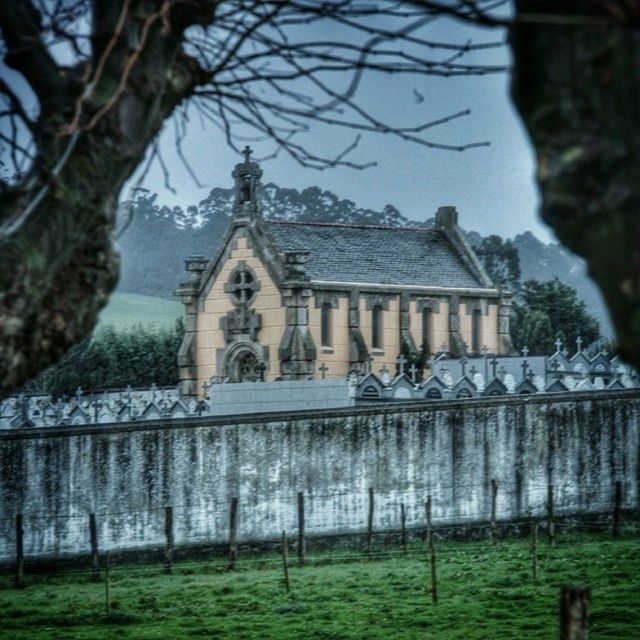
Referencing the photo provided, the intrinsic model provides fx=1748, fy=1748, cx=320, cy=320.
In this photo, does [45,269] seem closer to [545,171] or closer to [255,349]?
[545,171]

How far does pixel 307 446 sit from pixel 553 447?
4885 millimetres

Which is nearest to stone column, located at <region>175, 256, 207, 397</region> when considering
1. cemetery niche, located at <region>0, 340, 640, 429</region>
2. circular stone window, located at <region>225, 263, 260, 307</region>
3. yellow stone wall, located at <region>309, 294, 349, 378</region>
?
circular stone window, located at <region>225, 263, 260, 307</region>

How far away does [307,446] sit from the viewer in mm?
33312

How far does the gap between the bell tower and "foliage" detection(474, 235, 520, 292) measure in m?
48.0

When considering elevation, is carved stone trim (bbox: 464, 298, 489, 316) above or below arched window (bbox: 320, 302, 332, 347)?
above

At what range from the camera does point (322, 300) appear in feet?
217

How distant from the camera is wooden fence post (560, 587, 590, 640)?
9875 mm

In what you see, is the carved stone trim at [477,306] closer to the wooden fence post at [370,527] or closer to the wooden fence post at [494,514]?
the wooden fence post at [494,514]

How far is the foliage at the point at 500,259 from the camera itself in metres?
117

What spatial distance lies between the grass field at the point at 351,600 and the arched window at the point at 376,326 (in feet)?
120

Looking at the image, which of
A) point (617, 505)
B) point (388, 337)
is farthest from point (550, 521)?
point (388, 337)

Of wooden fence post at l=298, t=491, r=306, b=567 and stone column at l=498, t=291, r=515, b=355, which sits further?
stone column at l=498, t=291, r=515, b=355

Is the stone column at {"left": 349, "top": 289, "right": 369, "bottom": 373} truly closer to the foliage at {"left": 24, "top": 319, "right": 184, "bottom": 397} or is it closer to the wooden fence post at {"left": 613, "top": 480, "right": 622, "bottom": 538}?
the foliage at {"left": 24, "top": 319, "right": 184, "bottom": 397}

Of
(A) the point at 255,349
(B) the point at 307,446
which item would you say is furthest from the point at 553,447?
(A) the point at 255,349
